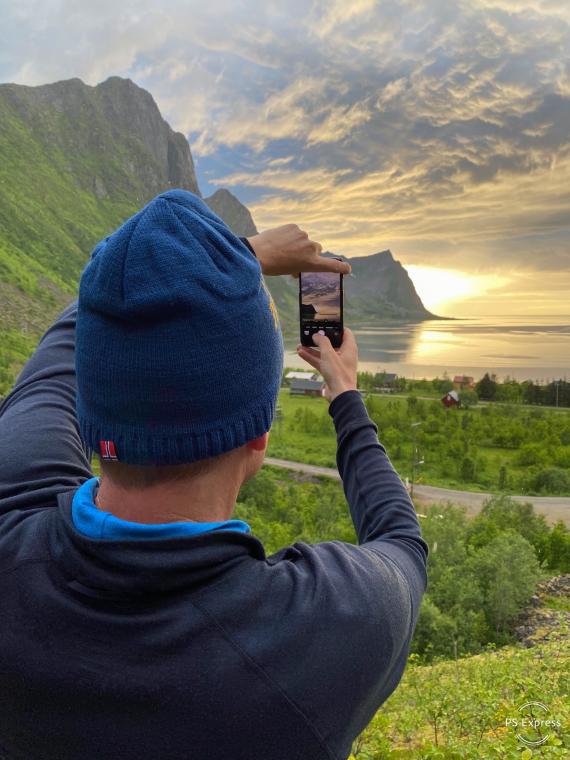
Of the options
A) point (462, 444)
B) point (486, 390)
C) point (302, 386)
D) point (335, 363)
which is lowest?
point (462, 444)

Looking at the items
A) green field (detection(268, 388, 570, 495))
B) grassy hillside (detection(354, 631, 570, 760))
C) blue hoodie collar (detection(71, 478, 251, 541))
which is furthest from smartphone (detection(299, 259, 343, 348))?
green field (detection(268, 388, 570, 495))

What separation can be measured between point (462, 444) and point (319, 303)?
132 feet

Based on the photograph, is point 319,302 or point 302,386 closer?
point 319,302

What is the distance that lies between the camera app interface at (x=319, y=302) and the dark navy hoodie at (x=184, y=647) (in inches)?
36.3

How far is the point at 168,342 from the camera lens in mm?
800

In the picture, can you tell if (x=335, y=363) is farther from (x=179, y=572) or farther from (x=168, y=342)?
(x=179, y=572)

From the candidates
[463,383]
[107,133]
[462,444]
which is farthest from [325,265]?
[107,133]

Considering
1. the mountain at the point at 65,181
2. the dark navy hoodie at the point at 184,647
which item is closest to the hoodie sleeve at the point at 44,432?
the dark navy hoodie at the point at 184,647

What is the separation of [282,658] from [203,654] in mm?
105

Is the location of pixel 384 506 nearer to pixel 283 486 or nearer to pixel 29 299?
pixel 283 486

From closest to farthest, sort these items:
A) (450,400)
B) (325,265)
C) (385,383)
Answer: (325,265) < (450,400) < (385,383)

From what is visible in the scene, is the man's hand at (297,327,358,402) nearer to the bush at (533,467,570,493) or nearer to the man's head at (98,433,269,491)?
the man's head at (98,433,269,491)

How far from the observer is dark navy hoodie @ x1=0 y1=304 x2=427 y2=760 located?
72 centimetres

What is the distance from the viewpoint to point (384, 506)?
1.08 m
